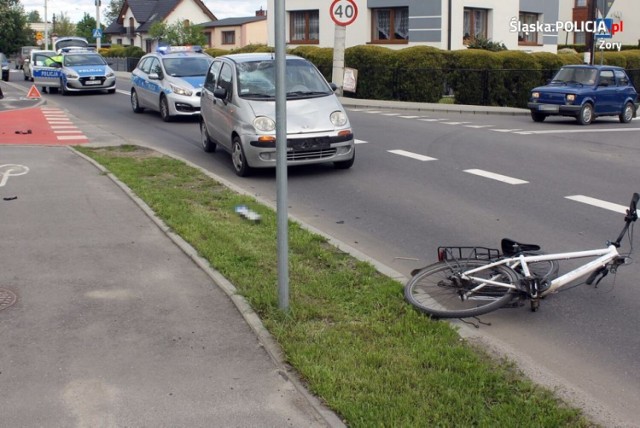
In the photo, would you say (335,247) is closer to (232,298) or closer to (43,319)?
(232,298)

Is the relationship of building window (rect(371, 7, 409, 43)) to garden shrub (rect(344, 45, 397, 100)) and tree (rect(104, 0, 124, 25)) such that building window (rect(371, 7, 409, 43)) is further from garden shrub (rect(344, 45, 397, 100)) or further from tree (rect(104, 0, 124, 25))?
tree (rect(104, 0, 124, 25))

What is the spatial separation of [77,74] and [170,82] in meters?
11.6

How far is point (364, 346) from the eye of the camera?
17.5ft

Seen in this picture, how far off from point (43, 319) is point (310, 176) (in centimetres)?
742

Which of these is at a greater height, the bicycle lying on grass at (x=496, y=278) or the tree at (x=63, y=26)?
the tree at (x=63, y=26)

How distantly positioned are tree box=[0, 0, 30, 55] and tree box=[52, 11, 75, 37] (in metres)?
43.4

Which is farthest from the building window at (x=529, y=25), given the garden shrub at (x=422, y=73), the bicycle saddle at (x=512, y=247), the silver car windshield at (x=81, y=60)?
the bicycle saddle at (x=512, y=247)

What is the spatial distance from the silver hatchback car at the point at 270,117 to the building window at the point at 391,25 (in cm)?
2591

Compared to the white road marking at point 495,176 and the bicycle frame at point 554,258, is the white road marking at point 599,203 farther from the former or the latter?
the bicycle frame at point 554,258

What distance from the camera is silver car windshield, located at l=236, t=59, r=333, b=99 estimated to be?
1327 centimetres

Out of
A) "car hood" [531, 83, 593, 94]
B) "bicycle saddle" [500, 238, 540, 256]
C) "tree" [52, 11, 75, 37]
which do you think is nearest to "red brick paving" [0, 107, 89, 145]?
"bicycle saddle" [500, 238, 540, 256]

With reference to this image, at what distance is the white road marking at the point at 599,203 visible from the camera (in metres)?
10.3

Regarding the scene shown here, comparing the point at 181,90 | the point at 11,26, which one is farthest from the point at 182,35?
the point at 181,90

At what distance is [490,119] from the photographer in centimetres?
2438
